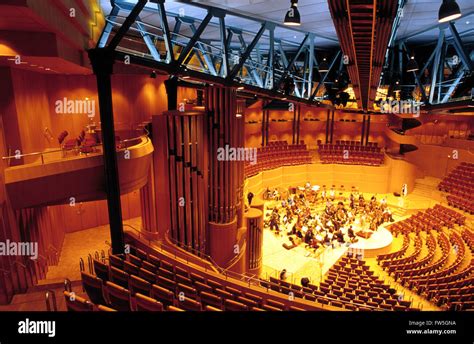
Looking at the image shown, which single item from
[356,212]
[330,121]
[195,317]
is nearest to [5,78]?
Result: [195,317]

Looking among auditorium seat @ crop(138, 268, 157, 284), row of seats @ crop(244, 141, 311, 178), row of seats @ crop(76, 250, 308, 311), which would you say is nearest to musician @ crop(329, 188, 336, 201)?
row of seats @ crop(244, 141, 311, 178)

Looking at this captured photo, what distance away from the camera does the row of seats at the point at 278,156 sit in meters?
19.1

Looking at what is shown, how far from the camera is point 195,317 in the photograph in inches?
151

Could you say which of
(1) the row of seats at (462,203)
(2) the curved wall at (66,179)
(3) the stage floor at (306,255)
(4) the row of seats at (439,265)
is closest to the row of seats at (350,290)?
(3) the stage floor at (306,255)

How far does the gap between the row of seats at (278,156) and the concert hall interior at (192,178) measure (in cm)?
33

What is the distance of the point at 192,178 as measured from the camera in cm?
941

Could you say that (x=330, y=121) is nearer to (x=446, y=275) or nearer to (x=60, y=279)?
(x=446, y=275)

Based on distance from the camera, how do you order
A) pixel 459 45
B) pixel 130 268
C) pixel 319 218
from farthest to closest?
pixel 319 218 < pixel 459 45 < pixel 130 268

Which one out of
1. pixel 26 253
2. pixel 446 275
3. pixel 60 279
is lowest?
pixel 446 275

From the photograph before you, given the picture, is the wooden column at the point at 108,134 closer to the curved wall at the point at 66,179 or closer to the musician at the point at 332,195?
the curved wall at the point at 66,179

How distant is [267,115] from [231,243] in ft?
41.9

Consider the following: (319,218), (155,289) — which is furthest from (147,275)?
(319,218)

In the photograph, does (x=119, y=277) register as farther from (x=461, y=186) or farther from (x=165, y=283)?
(x=461, y=186)

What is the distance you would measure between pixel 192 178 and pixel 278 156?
40.0ft
